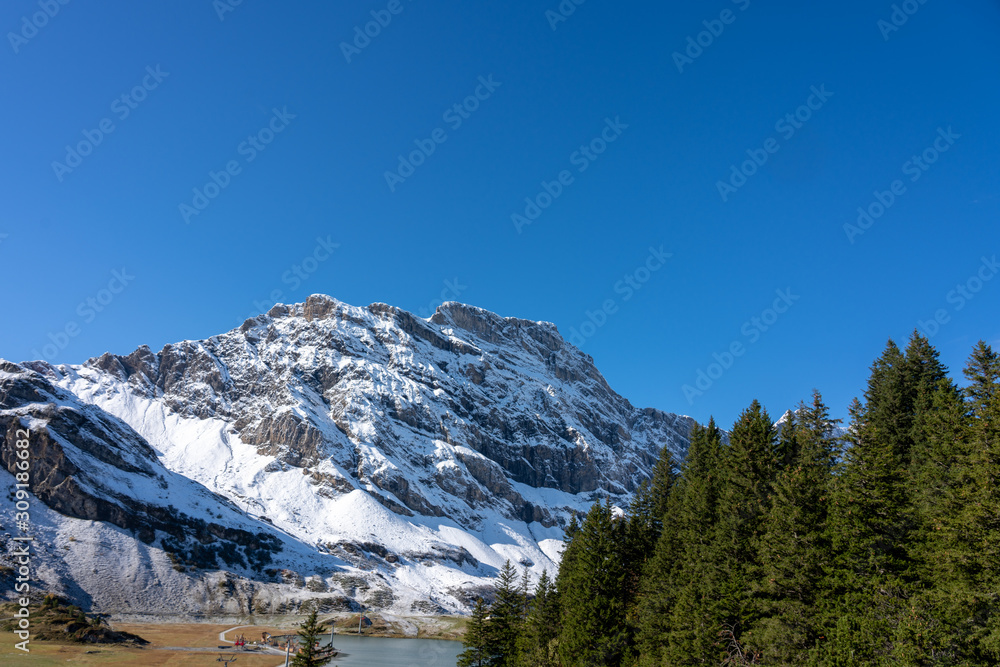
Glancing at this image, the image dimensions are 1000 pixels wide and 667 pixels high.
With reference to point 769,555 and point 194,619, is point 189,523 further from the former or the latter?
point 769,555

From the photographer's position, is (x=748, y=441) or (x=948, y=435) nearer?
(x=948, y=435)

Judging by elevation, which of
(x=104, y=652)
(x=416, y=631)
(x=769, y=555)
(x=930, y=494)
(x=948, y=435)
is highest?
(x=948, y=435)

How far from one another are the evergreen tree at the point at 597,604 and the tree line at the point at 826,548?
114 millimetres

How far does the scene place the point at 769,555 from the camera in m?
32.2

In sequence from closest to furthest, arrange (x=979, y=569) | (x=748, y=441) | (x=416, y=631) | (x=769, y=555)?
1. (x=979, y=569)
2. (x=769, y=555)
3. (x=748, y=441)
4. (x=416, y=631)

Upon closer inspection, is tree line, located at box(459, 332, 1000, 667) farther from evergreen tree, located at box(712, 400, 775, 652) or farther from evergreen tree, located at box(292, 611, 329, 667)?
evergreen tree, located at box(292, 611, 329, 667)

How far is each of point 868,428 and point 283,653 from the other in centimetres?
11287

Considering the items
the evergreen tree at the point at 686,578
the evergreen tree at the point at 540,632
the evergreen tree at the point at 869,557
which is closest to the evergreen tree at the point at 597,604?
the evergreen tree at the point at 686,578

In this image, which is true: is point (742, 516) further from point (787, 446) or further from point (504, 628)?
point (504, 628)

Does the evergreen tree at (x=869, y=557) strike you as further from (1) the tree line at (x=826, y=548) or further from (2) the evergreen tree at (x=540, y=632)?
(2) the evergreen tree at (x=540, y=632)

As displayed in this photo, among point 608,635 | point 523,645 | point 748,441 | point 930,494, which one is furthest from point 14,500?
point 930,494

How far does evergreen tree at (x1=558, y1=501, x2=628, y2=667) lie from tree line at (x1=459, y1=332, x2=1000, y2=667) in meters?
0.11

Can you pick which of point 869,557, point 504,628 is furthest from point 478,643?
point 869,557

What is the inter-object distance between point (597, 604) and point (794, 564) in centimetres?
1807
